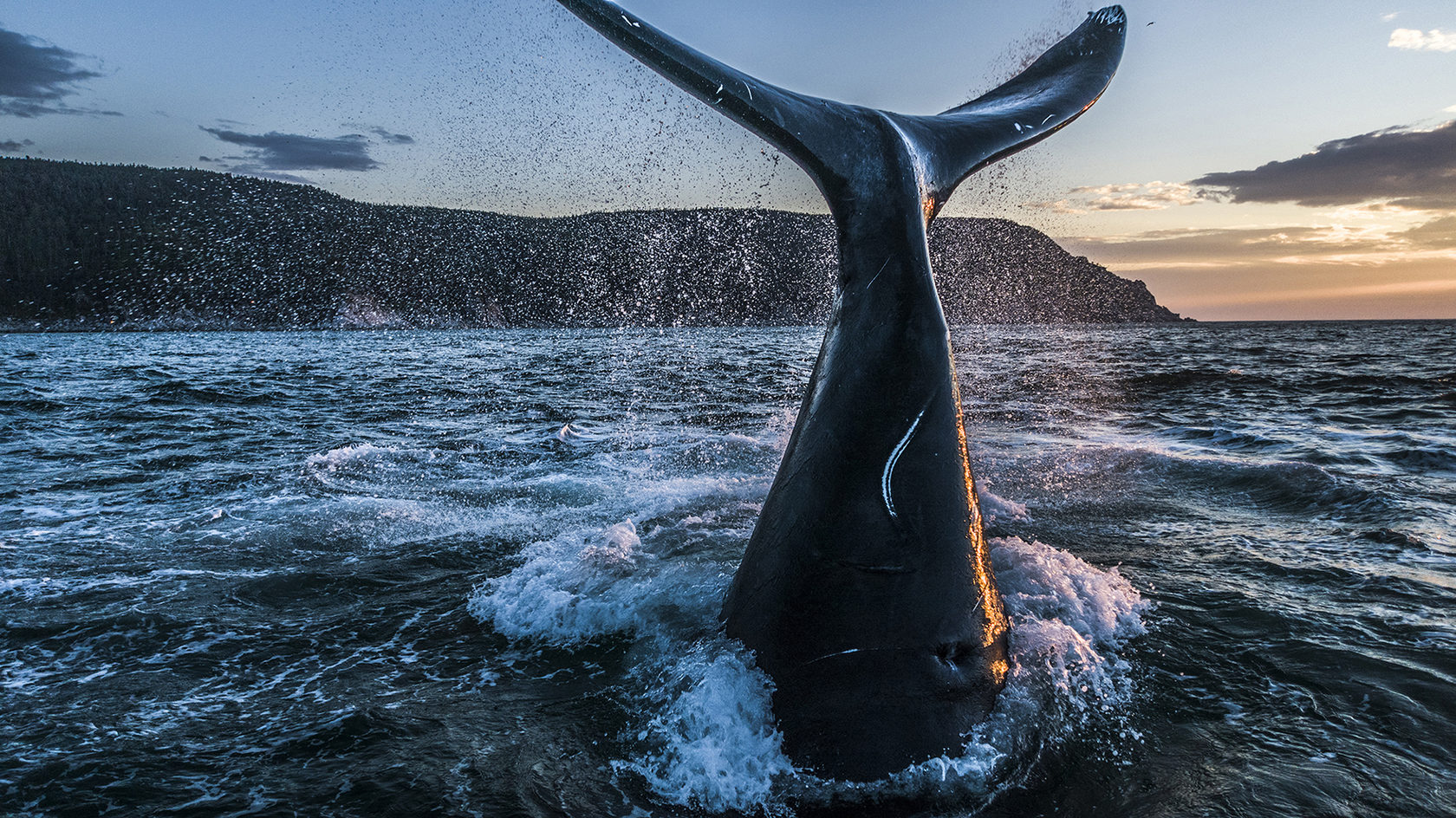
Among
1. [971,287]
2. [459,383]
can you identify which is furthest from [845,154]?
[971,287]

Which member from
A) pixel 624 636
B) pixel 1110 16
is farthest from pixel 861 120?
pixel 624 636

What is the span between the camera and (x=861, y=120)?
3.09 meters

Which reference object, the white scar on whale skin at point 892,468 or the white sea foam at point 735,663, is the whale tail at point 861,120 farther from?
the white sea foam at point 735,663

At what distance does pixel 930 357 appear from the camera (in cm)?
284

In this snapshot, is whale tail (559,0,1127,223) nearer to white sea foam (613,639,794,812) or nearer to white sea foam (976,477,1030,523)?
white sea foam (613,639,794,812)

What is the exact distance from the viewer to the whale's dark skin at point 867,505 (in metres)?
2.66

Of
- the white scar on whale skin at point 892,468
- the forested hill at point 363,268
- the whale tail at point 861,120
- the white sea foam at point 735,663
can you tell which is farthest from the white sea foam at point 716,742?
the forested hill at point 363,268

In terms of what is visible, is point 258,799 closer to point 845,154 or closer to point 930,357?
point 930,357

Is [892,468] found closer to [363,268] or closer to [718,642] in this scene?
[718,642]

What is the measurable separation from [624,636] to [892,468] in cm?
203

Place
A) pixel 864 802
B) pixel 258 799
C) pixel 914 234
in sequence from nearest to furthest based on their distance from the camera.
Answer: pixel 864 802
pixel 258 799
pixel 914 234

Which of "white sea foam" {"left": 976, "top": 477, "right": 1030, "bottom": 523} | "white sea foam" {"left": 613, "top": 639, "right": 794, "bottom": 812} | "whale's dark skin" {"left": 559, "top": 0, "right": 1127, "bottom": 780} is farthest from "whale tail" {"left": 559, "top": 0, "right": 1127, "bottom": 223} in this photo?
"white sea foam" {"left": 976, "top": 477, "right": 1030, "bottom": 523}

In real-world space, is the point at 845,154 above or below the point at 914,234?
above

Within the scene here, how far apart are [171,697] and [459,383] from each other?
19694 millimetres
